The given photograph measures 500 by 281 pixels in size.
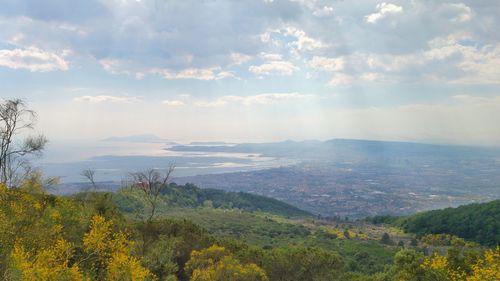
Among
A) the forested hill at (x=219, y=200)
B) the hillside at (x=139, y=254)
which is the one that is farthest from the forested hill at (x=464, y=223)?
the hillside at (x=139, y=254)

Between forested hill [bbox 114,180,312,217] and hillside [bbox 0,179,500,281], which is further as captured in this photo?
forested hill [bbox 114,180,312,217]

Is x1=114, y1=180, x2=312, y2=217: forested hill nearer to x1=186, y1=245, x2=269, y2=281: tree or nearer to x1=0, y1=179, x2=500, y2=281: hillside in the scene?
x1=0, y1=179, x2=500, y2=281: hillside

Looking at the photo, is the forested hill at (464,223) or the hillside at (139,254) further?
the forested hill at (464,223)

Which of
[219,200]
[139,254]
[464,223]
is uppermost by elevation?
[139,254]

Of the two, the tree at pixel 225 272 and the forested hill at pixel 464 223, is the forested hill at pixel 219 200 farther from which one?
the tree at pixel 225 272

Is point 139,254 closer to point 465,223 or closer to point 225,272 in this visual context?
point 225,272

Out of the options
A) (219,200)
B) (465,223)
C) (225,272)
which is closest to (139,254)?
(225,272)

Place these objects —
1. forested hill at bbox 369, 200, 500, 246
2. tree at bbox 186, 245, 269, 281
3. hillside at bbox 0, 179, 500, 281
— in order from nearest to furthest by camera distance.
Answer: hillside at bbox 0, 179, 500, 281 → tree at bbox 186, 245, 269, 281 → forested hill at bbox 369, 200, 500, 246

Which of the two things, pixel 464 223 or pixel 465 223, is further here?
pixel 464 223

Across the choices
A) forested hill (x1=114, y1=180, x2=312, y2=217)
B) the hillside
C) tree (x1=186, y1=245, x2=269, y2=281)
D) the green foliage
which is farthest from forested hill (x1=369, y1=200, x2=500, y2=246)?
tree (x1=186, y1=245, x2=269, y2=281)

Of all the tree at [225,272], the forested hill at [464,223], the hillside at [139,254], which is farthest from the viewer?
the forested hill at [464,223]
